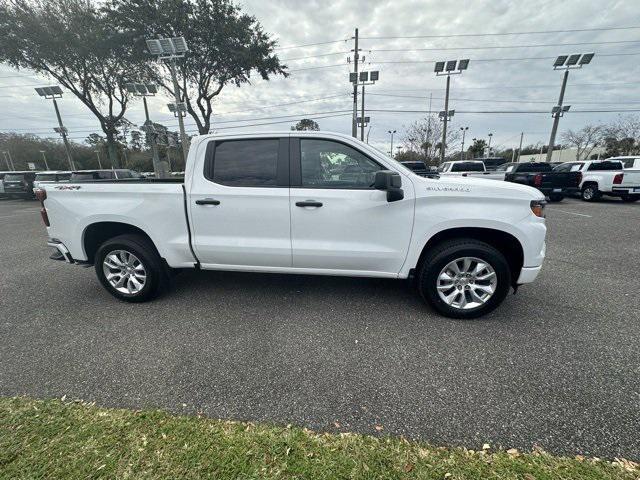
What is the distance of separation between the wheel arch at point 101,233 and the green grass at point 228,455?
202cm

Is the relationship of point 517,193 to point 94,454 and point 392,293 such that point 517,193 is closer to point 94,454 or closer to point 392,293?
point 392,293

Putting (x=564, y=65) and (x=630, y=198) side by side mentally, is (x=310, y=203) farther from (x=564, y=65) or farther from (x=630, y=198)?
(x=564, y=65)

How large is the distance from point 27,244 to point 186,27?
52.5 ft

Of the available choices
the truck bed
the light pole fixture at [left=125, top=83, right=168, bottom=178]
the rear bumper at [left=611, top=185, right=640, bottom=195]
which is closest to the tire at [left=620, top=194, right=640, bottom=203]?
the rear bumper at [left=611, top=185, right=640, bottom=195]

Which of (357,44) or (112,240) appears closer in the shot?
Answer: (112,240)

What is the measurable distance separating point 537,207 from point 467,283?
3.24ft

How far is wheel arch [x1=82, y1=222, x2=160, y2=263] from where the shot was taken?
3535mm

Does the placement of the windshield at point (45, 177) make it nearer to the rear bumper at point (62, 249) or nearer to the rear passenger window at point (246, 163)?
the rear bumper at point (62, 249)

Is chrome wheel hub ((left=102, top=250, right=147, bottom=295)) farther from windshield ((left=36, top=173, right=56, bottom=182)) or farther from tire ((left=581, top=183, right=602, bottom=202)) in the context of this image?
Result: tire ((left=581, top=183, right=602, bottom=202))

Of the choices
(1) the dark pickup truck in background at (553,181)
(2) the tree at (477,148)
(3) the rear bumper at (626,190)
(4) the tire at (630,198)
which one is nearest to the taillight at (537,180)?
(1) the dark pickup truck in background at (553,181)

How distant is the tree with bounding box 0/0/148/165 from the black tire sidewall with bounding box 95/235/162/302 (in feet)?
65.0

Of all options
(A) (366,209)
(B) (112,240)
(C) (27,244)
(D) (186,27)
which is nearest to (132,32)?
(D) (186,27)

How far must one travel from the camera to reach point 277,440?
5.87ft

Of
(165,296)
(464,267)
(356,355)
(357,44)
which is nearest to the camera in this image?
(356,355)
